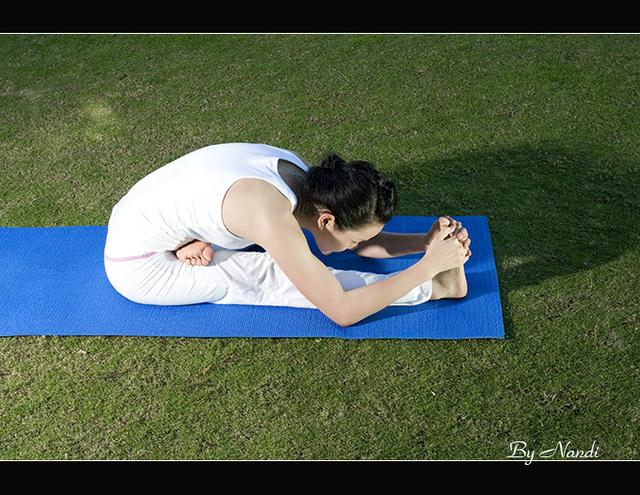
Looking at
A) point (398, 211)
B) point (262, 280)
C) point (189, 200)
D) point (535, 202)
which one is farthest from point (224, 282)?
point (535, 202)

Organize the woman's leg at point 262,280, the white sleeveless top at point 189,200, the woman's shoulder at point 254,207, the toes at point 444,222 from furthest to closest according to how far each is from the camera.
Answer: the woman's leg at point 262,280
the toes at point 444,222
the white sleeveless top at point 189,200
the woman's shoulder at point 254,207

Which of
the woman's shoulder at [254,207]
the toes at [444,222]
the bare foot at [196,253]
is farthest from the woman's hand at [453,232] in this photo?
the bare foot at [196,253]

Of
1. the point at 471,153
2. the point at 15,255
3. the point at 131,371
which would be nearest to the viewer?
the point at 131,371

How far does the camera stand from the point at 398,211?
4.14 meters

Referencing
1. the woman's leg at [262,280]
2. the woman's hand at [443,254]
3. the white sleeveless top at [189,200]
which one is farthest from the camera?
the woman's leg at [262,280]

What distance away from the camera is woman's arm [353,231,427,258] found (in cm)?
361

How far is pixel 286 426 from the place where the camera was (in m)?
3.04

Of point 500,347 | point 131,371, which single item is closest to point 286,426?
point 131,371

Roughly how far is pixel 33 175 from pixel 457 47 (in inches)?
107

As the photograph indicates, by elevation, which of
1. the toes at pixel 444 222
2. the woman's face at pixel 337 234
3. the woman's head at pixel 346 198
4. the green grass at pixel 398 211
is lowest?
the green grass at pixel 398 211

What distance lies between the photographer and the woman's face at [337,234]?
3148 mm

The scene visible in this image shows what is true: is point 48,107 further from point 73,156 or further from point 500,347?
point 500,347

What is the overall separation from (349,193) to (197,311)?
0.89 metres

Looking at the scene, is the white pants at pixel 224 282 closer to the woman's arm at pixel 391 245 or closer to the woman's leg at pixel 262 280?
the woman's leg at pixel 262 280
